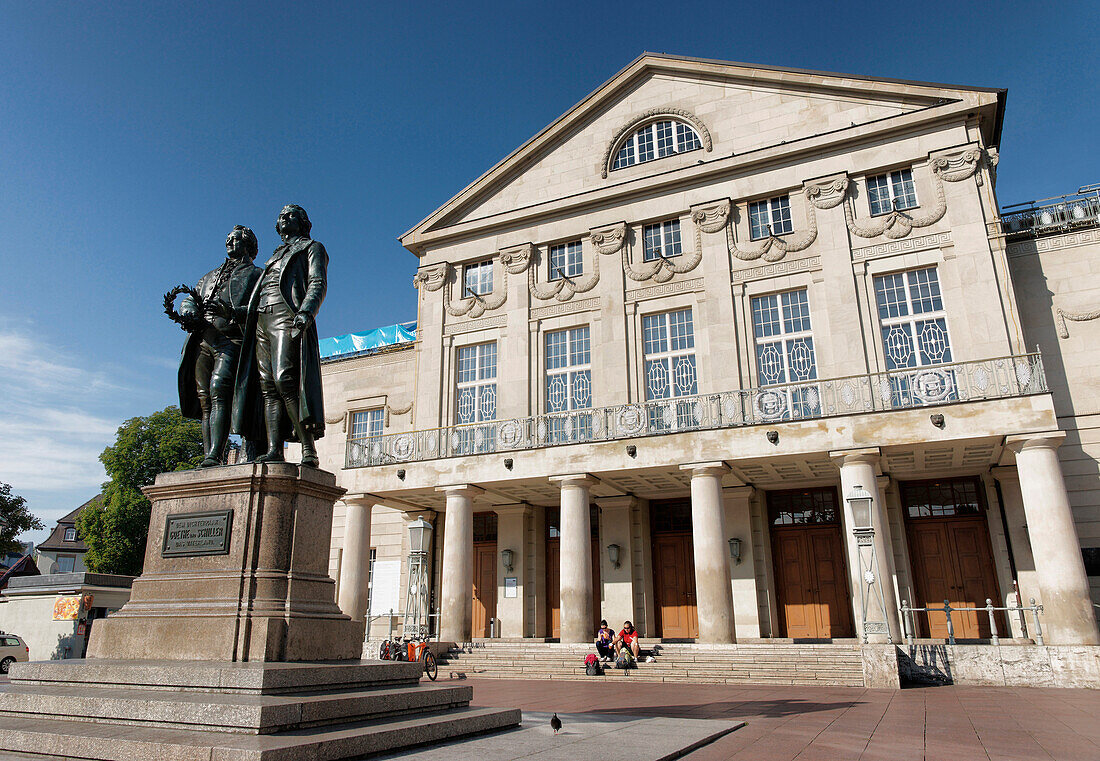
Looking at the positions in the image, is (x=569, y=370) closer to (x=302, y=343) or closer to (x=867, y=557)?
(x=867, y=557)

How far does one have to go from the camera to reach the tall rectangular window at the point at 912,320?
19250mm

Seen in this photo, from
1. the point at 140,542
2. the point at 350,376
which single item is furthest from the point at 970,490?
the point at 140,542

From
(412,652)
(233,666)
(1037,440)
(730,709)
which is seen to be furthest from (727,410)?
(233,666)

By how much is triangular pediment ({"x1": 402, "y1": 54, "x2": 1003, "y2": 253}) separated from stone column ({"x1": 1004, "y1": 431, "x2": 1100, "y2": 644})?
10.0m

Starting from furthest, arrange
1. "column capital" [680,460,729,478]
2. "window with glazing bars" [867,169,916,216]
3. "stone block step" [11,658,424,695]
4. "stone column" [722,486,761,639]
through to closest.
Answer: "window with glazing bars" [867,169,916,216], "stone column" [722,486,761,639], "column capital" [680,460,729,478], "stone block step" [11,658,424,695]

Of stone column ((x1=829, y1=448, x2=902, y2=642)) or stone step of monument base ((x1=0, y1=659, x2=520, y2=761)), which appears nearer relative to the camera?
stone step of monument base ((x1=0, y1=659, x2=520, y2=761))

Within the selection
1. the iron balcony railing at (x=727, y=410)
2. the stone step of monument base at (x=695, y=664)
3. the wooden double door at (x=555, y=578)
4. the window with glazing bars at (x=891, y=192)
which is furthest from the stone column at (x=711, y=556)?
the window with glazing bars at (x=891, y=192)

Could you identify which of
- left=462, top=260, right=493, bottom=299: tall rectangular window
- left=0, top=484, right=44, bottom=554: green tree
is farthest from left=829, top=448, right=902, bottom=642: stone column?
left=0, top=484, right=44, bottom=554: green tree

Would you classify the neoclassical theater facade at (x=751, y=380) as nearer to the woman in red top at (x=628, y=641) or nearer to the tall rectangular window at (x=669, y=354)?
the tall rectangular window at (x=669, y=354)

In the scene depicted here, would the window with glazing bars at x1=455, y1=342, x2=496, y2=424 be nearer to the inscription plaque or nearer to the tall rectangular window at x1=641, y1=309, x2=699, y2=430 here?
the tall rectangular window at x1=641, y1=309, x2=699, y2=430

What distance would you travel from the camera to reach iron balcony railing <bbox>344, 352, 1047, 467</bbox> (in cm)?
1728

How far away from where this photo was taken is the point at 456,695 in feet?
22.8

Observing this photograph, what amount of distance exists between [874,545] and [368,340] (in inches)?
914

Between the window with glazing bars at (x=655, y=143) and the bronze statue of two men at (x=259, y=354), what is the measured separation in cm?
1849
